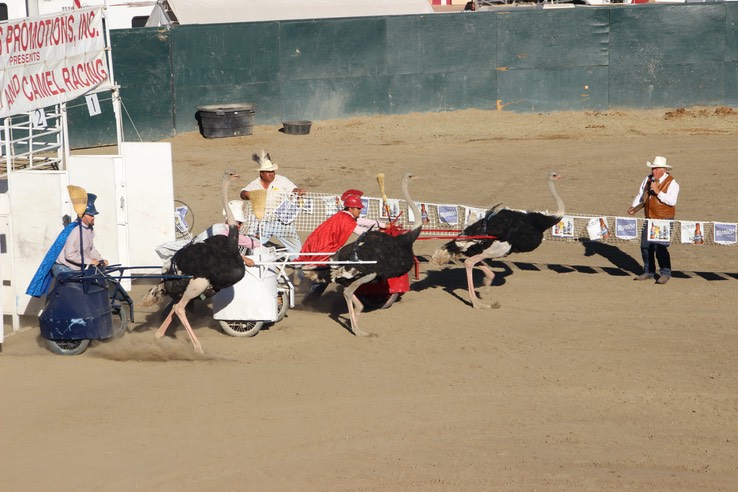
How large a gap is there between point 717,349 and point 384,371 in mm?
3475

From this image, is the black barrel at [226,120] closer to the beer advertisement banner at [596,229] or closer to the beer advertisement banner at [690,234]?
the beer advertisement banner at [596,229]

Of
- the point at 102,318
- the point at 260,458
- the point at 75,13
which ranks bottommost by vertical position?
the point at 260,458

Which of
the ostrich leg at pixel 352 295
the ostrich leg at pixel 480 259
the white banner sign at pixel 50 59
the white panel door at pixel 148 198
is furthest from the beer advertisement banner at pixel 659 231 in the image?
the white banner sign at pixel 50 59

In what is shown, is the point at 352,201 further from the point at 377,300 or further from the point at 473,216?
the point at 473,216

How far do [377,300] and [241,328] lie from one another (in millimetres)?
1839

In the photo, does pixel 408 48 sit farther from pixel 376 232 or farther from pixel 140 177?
pixel 376 232

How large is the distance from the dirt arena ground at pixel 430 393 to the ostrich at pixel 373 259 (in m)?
0.57

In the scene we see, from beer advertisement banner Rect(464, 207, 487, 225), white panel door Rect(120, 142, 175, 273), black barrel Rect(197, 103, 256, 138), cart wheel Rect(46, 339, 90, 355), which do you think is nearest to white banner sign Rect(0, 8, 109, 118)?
white panel door Rect(120, 142, 175, 273)

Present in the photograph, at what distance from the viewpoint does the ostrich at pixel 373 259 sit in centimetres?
1105

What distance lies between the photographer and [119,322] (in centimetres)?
1132

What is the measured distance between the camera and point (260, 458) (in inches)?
320

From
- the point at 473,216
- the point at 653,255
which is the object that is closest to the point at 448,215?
the point at 473,216

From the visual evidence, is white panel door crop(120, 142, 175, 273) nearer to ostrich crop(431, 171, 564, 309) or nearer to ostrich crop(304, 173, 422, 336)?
ostrich crop(304, 173, 422, 336)

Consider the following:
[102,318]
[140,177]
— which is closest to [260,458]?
[102,318]
